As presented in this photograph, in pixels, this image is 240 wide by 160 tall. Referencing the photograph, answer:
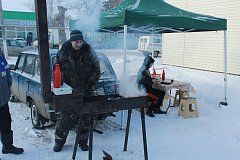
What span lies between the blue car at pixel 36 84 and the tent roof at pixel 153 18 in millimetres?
820

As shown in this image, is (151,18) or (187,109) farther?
(187,109)

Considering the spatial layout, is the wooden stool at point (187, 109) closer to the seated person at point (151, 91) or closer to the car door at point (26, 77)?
the seated person at point (151, 91)

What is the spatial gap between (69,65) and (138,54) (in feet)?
10.6

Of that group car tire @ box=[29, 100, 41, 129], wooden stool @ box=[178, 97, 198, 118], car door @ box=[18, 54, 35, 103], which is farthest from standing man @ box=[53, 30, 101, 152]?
wooden stool @ box=[178, 97, 198, 118]

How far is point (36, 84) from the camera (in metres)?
5.77

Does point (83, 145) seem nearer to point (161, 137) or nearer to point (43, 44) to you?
point (161, 137)

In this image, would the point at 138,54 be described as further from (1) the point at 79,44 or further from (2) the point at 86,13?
(1) the point at 79,44

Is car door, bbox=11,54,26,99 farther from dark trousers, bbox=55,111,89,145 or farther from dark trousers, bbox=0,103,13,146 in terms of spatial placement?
dark trousers, bbox=55,111,89,145

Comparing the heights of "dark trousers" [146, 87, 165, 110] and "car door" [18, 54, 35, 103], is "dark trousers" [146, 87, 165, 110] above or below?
below

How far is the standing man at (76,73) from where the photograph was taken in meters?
4.69

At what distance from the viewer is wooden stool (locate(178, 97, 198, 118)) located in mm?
7109

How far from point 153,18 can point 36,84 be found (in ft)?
8.69

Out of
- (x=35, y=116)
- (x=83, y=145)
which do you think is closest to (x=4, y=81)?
(x=83, y=145)

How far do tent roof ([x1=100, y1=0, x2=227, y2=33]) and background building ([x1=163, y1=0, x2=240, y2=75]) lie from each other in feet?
22.6
